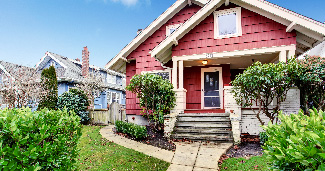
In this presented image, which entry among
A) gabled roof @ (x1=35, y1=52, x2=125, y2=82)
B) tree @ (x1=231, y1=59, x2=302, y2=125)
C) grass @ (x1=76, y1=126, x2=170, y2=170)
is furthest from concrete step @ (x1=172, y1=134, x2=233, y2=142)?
gabled roof @ (x1=35, y1=52, x2=125, y2=82)

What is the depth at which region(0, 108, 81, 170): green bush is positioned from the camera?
1.95 m

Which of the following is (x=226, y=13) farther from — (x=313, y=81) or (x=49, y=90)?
(x=49, y=90)

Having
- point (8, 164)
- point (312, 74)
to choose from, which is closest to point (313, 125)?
point (8, 164)

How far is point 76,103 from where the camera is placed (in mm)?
10570

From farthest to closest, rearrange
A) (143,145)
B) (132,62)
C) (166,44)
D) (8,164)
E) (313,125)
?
(132,62), (166,44), (143,145), (8,164), (313,125)

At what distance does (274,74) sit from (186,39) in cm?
407

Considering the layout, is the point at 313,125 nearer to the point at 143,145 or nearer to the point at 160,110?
the point at 143,145

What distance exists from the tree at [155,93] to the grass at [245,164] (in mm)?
3491

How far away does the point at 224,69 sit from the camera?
33.4 ft

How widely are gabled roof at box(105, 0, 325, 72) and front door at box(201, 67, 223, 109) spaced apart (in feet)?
8.11

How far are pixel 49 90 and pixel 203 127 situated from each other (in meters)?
9.62

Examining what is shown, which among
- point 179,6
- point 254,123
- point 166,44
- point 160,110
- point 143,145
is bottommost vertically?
point 143,145

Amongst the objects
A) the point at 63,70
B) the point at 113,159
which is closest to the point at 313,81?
the point at 113,159

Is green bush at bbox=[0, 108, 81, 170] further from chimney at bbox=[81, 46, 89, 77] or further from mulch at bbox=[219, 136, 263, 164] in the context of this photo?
chimney at bbox=[81, 46, 89, 77]
